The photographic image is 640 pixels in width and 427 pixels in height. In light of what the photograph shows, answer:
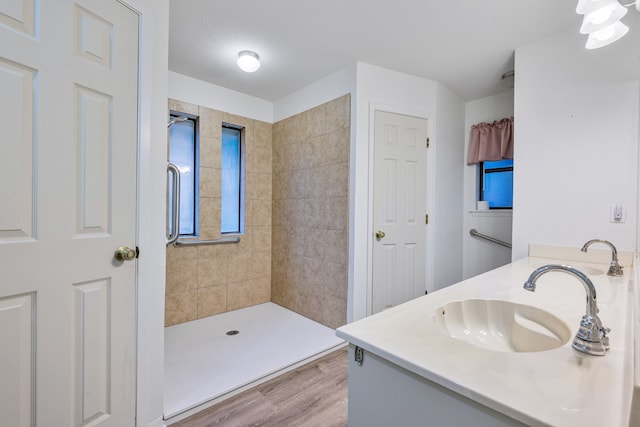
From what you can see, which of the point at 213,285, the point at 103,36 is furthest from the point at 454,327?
the point at 213,285

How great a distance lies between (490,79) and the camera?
9.09ft

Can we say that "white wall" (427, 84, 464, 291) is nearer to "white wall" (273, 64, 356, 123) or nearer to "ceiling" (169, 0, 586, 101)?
"ceiling" (169, 0, 586, 101)

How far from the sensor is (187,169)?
2.87 meters

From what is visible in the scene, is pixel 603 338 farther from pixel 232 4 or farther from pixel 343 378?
pixel 232 4

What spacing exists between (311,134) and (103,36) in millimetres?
1929

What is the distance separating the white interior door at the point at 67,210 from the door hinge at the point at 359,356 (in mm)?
1077

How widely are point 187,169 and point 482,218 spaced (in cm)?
316

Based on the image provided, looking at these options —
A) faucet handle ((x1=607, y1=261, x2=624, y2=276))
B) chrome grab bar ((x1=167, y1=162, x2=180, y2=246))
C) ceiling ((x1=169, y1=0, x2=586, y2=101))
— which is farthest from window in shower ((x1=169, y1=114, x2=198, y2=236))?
faucet handle ((x1=607, y1=261, x2=624, y2=276))

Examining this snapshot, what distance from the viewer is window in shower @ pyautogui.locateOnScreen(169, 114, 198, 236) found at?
111 inches

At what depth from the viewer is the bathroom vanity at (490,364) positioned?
53 centimetres

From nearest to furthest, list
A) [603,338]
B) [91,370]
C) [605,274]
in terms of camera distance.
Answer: [603,338]
[91,370]
[605,274]

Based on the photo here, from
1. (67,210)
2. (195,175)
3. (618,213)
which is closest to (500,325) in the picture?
(618,213)

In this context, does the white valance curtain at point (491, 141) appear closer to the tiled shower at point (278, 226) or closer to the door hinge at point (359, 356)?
the tiled shower at point (278, 226)

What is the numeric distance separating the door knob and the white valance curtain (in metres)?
3.25
